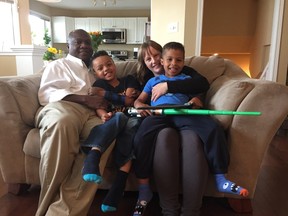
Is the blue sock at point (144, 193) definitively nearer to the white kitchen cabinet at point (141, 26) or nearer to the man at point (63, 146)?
the man at point (63, 146)

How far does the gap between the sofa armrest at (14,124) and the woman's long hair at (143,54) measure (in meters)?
0.72

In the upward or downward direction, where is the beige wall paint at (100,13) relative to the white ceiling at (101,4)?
downward

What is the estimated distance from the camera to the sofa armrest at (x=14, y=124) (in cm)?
141

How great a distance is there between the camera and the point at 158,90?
1.47 metres

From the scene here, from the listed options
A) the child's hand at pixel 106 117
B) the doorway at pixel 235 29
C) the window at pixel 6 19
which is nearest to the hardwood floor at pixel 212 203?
the child's hand at pixel 106 117

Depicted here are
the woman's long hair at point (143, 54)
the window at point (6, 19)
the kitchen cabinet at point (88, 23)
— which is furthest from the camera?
the kitchen cabinet at point (88, 23)

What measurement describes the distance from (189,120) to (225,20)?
4402 mm

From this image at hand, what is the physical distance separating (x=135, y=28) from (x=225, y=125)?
22.8ft

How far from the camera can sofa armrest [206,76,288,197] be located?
126 centimetres

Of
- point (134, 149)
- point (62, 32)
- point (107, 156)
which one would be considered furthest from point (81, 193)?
point (62, 32)

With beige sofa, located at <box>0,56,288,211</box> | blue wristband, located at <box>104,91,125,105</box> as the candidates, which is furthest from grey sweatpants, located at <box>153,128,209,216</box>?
blue wristband, located at <box>104,91,125,105</box>

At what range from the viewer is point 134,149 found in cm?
126

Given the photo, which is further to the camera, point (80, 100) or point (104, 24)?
point (104, 24)

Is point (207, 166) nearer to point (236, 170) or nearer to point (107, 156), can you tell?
point (236, 170)
